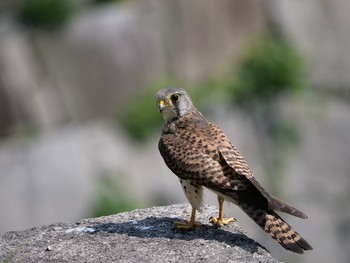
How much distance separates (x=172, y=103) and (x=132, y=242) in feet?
3.20

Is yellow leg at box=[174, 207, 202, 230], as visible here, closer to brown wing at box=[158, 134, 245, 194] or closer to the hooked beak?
brown wing at box=[158, 134, 245, 194]

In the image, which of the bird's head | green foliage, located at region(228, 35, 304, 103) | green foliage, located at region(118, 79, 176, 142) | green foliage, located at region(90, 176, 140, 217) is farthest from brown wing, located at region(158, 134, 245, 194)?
green foliage, located at region(228, 35, 304, 103)

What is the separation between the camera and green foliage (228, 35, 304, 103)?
1391 cm

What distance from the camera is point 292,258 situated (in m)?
13.4

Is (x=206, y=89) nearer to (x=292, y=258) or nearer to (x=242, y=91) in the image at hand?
(x=242, y=91)

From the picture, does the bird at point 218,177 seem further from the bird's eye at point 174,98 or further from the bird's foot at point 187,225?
the bird's eye at point 174,98

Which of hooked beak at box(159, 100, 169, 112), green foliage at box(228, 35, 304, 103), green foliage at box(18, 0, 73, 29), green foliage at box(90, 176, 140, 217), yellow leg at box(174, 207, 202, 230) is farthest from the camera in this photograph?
green foliage at box(228, 35, 304, 103)

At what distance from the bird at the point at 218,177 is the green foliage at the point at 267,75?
705 cm

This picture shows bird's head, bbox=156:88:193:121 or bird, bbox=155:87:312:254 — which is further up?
bird's head, bbox=156:88:193:121

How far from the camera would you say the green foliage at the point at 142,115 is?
536 inches

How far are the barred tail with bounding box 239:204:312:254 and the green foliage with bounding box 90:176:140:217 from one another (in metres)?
6.43

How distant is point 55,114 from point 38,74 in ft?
1.80

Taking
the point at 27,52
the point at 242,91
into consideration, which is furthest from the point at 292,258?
the point at 27,52

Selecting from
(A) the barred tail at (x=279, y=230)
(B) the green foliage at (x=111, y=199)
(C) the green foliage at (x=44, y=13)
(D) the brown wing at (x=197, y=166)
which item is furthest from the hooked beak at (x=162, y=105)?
(C) the green foliage at (x=44, y=13)
